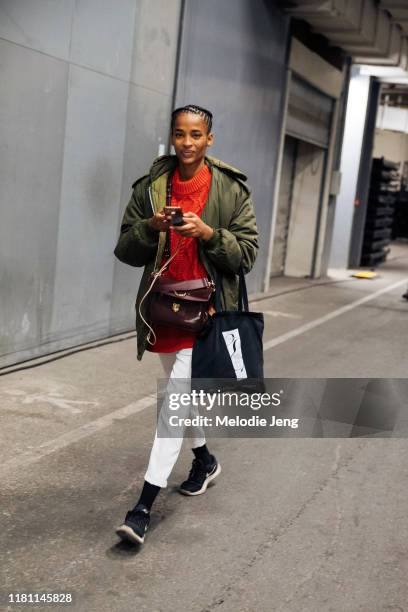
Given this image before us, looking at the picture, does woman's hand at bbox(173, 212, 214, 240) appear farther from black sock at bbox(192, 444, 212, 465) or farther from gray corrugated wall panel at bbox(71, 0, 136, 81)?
gray corrugated wall panel at bbox(71, 0, 136, 81)

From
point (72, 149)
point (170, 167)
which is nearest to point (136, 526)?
point (170, 167)

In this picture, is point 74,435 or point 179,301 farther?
point 74,435

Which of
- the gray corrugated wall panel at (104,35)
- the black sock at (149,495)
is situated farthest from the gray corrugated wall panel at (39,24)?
the black sock at (149,495)

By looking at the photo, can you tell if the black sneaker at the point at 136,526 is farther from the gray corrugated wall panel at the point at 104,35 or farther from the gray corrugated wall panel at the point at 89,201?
the gray corrugated wall panel at the point at 104,35

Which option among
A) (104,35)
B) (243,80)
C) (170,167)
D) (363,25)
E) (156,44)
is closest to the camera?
(170,167)

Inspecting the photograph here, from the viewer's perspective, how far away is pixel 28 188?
6984mm

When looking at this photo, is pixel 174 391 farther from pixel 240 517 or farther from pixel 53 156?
pixel 53 156

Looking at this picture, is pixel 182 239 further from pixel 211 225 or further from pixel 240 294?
pixel 240 294

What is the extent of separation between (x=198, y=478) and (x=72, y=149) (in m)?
3.83

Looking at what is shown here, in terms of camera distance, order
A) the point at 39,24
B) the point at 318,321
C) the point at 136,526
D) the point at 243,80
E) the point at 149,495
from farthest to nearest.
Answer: the point at 243,80 < the point at 318,321 < the point at 39,24 < the point at 149,495 < the point at 136,526

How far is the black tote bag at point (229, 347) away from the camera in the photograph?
407 centimetres

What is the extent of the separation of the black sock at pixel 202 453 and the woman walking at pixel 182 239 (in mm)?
574

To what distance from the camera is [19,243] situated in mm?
6973

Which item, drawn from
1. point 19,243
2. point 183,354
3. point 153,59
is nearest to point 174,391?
point 183,354
